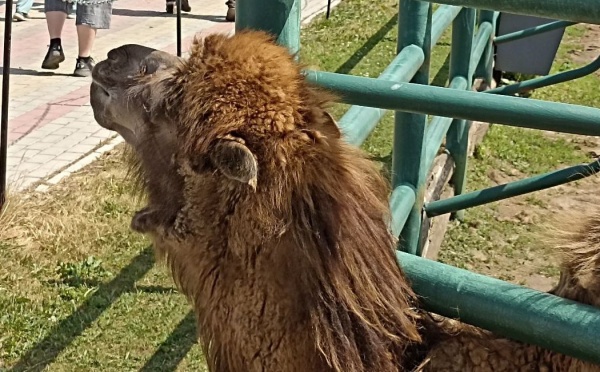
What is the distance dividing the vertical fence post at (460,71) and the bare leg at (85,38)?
12.2 ft

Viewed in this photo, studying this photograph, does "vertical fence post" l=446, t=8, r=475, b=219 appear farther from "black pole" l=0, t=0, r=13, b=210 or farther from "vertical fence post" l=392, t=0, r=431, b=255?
"black pole" l=0, t=0, r=13, b=210

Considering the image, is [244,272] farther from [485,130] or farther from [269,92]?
Result: [485,130]

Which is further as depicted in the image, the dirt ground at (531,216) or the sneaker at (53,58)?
the sneaker at (53,58)

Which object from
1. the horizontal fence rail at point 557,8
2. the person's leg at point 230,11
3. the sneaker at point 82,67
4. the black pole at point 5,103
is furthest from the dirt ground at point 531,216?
the person's leg at point 230,11

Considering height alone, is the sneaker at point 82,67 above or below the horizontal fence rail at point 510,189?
below

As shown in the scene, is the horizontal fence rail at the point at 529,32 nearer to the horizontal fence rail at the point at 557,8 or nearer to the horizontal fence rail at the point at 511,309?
the horizontal fence rail at the point at 511,309

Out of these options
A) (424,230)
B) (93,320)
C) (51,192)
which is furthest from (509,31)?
(93,320)

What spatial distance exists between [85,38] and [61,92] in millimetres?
568

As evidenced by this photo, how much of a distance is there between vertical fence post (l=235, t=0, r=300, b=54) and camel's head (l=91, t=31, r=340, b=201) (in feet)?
Answer: 0.27

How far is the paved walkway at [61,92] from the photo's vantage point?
6.52 meters

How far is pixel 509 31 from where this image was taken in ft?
25.3

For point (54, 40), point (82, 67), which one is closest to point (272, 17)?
point (82, 67)

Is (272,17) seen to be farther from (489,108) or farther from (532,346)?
(532,346)

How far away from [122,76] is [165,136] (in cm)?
32
